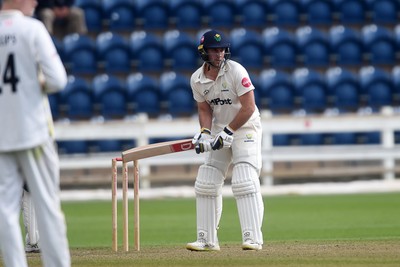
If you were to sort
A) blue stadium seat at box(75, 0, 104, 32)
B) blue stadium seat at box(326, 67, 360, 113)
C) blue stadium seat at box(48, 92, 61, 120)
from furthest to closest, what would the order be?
blue stadium seat at box(75, 0, 104, 32) → blue stadium seat at box(326, 67, 360, 113) → blue stadium seat at box(48, 92, 61, 120)

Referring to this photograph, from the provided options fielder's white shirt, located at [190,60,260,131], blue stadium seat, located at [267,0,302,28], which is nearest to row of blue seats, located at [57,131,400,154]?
blue stadium seat, located at [267,0,302,28]

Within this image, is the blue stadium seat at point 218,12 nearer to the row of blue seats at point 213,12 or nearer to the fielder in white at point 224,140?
the row of blue seats at point 213,12

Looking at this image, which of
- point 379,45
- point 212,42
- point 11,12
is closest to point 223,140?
point 212,42

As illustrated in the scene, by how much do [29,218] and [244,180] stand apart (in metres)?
2.16

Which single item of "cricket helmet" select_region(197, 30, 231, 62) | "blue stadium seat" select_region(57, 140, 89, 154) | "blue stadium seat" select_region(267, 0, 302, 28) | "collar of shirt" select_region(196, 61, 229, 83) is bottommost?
"blue stadium seat" select_region(57, 140, 89, 154)

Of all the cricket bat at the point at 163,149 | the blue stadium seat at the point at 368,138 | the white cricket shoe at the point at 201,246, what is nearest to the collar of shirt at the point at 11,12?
the cricket bat at the point at 163,149

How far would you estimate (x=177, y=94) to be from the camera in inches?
841

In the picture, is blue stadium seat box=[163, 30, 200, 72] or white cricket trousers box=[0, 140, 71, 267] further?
blue stadium seat box=[163, 30, 200, 72]

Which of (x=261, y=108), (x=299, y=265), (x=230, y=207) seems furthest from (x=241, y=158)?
(x=261, y=108)

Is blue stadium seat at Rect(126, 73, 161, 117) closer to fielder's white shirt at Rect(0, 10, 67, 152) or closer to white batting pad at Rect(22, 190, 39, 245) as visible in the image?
white batting pad at Rect(22, 190, 39, 245)

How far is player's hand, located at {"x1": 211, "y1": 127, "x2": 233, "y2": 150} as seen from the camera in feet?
32.2

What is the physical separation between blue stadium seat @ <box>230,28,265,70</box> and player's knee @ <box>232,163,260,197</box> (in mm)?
12265

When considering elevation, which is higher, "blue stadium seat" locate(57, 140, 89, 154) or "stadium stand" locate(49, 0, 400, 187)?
"stadium stand" locate(49, 0, 400, 187)

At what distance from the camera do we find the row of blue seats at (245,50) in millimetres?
22344
